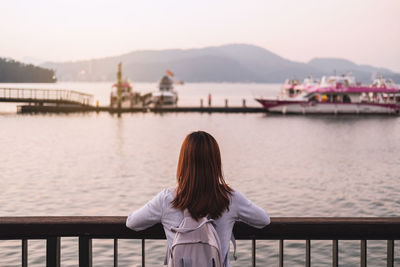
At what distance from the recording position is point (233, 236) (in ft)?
11.4

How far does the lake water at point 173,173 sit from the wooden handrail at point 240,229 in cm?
1035

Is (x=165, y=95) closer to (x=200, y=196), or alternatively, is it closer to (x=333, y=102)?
(x=333, y=102)

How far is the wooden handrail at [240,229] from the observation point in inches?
141

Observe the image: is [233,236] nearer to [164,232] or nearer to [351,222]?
[164,232]

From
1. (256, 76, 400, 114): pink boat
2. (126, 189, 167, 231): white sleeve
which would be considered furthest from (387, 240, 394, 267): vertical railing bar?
(256, 76, 400, 114): pink boat

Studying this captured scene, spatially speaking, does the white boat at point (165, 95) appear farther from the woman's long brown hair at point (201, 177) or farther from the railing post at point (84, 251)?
the woman's long brown hair at point (201, 177)

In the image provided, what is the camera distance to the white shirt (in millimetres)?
3252

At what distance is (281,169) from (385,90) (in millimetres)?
58495

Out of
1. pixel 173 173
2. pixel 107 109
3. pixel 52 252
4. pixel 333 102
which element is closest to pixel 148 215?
pixel 52 252

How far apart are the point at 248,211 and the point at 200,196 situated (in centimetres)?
34

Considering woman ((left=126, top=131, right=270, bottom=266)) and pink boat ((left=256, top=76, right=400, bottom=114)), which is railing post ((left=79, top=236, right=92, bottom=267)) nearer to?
woman ((left=126, top=131, right=270, bottom=266))

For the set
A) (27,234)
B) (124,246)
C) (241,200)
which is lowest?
(124,246)

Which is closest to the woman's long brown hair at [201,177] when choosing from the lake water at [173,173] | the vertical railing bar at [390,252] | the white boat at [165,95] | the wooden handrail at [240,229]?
the wooden handrail at [240,229]

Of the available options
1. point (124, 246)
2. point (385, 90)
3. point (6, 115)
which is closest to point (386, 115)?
point (385, 90)
